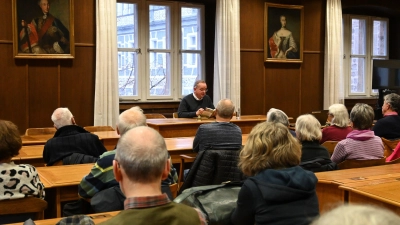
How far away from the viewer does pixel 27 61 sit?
8156 mm

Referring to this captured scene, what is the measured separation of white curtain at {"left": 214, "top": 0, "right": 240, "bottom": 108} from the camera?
9.82m

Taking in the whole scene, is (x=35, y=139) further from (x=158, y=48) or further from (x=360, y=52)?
(x=360, y=52)

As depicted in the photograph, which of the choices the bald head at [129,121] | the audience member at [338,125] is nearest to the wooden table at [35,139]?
the bald head at [129,121]

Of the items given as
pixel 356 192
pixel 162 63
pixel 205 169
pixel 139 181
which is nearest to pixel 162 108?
pixel 162 63

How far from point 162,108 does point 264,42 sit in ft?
8.78

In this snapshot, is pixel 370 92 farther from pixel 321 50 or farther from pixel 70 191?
pixel 70 191

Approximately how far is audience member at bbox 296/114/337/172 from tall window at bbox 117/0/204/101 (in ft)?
20.5

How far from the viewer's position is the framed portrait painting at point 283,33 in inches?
416

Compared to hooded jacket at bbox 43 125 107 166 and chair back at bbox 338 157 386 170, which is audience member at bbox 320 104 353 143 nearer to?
chair back at bbox 338 157 386 170

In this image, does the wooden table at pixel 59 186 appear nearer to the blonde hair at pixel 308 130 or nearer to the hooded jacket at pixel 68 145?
the hooded jacket at pixel 68 145

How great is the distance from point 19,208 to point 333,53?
9.32 meters

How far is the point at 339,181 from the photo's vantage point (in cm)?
343

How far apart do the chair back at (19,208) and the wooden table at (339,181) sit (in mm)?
1899

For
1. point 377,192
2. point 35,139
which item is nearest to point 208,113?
point 35,139
